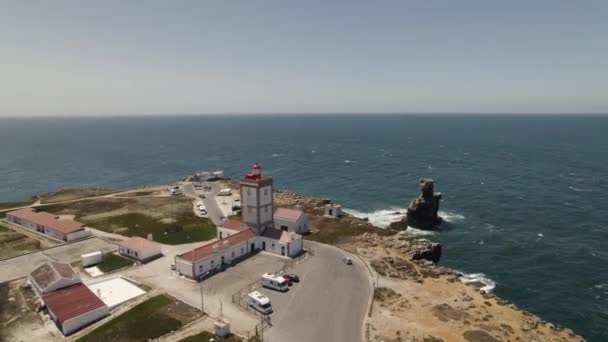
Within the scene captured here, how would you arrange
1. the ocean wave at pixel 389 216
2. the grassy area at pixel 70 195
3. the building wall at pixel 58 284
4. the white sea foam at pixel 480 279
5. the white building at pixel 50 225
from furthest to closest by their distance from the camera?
1. the grassy area at pixel 70 195
2. the ocean wave at pixel 389 216
3. the white building at pixel 50 225
4. the white sea foam at pixel 480 279
5. the building wall at pixel 58 284

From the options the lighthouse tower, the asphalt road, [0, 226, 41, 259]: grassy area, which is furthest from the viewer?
the lighthouse tower

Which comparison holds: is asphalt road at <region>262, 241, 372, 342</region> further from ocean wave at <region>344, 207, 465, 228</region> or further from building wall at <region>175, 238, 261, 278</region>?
ocean wave at <region>344, 207, 465, 228</region>

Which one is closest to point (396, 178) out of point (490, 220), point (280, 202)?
point (490, 220)

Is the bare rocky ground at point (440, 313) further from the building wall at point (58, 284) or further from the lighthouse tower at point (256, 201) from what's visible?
the building wall at point (58, 284)

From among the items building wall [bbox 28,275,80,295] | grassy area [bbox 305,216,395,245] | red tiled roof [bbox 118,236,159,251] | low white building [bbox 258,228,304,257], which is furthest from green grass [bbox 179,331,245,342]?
grassy area [bbox 305,216,395,245]

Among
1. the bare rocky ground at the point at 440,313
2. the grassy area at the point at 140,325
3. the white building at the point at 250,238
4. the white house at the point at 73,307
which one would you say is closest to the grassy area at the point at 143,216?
the white building at the point at 250,238

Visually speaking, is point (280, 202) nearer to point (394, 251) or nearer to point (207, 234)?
point (207, 234)

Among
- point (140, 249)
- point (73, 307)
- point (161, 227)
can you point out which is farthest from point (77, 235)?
point (73, 307)
